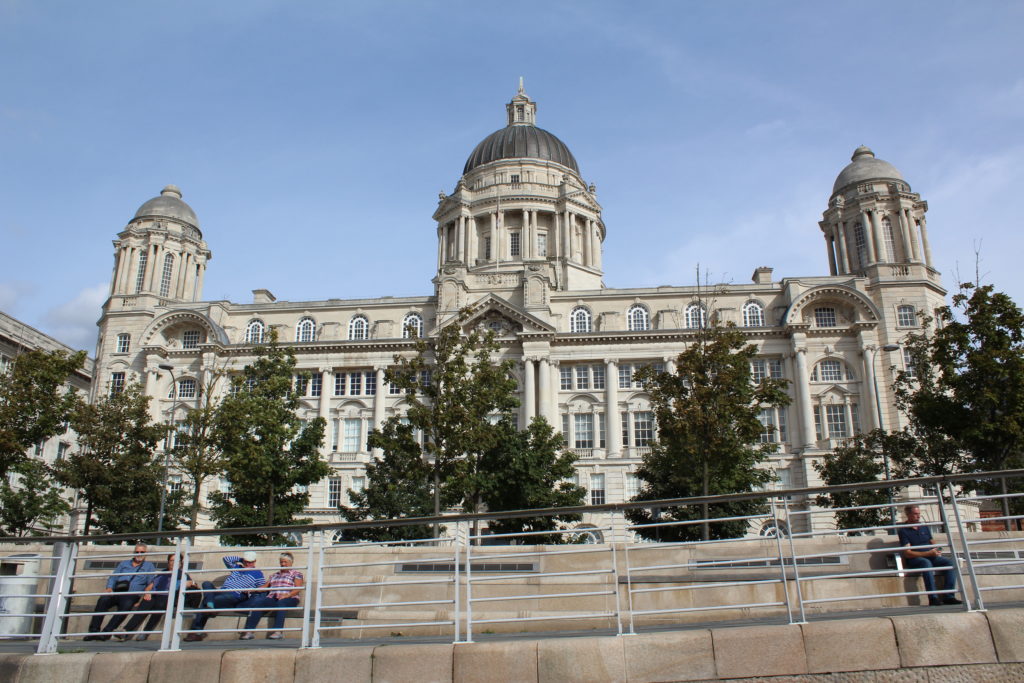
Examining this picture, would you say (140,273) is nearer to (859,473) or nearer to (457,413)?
(457,413)

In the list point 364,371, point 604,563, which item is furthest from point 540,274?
point 604,563

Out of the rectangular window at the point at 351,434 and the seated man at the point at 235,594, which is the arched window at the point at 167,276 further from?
→ the seated man at the point at 235,594

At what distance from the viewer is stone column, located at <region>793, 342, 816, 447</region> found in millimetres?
56188

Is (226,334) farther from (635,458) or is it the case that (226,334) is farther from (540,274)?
(635,458)

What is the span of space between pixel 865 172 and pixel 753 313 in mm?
14440

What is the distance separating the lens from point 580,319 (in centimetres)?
6366

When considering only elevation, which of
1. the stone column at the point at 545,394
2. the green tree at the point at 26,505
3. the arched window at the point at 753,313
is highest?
the arched window at the point at 753,313

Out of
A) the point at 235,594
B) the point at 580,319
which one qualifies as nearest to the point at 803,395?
the point at 580,319

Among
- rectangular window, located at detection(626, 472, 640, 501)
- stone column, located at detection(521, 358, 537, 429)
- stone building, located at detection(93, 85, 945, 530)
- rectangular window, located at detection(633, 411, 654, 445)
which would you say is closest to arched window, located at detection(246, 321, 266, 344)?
stone building, located at detection(93, 85, 945, 530)

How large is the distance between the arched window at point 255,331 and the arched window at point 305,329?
8.51ft

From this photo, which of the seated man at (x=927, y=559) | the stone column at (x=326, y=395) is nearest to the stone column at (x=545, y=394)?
the stone column at (x=326, y=395)

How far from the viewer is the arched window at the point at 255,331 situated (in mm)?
66250

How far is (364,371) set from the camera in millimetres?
62375

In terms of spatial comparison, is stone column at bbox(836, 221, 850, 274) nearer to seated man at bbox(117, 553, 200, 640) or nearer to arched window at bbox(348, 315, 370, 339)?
arched window at bbox(348, 315, 370, 339)
